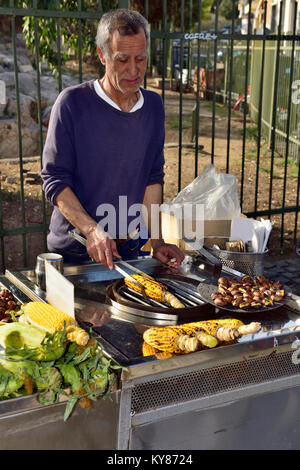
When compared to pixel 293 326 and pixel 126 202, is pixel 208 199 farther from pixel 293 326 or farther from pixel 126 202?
pixel 293 326

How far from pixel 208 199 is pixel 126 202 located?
1.72m

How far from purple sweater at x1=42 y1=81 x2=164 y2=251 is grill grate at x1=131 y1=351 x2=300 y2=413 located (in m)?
1.19

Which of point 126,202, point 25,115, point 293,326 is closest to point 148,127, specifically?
point 126,202

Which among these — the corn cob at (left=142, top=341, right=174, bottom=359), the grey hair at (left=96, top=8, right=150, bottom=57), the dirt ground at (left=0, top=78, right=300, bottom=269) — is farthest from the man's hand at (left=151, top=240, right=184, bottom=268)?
the dirt ground at (left=0, top=78, right=300, bottom=269)

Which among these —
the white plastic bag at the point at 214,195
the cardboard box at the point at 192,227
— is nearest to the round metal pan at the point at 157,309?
the cardboard box at the point at 192,227

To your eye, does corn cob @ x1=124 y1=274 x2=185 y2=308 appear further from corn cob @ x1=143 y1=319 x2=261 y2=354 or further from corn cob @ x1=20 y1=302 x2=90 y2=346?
corn cob @ x1=20 y1=302 x2=90 y2=346

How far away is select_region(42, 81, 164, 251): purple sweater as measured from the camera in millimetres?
2654

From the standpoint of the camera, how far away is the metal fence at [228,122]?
4258mm

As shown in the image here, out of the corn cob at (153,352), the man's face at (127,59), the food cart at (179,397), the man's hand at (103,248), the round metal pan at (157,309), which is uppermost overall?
the man's face at (127,59)

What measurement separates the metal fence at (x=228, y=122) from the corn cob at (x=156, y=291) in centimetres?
210

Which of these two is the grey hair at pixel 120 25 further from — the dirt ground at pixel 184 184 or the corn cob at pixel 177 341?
the dirt ground at pixel 184 184

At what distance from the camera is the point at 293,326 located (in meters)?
2.03

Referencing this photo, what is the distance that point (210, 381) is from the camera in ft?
5.96
